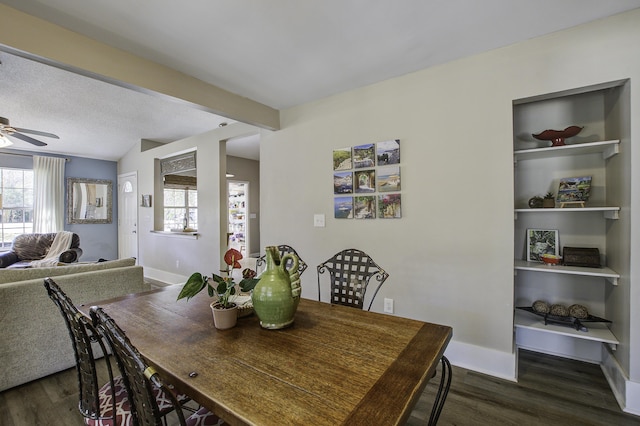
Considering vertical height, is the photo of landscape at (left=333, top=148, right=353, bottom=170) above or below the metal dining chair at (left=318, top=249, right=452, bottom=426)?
above

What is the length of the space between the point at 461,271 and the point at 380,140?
1322mm

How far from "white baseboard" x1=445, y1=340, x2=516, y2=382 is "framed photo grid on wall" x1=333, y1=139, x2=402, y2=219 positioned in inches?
46.3

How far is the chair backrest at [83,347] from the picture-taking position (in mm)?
1007

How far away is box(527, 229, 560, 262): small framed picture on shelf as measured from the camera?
7.54 feet

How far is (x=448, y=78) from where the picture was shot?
7.64ft

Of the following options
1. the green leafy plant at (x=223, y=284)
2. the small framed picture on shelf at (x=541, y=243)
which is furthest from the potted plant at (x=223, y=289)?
the small framed picture on shelf at (x=541, y=243)

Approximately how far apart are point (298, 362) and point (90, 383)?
94 centimetres

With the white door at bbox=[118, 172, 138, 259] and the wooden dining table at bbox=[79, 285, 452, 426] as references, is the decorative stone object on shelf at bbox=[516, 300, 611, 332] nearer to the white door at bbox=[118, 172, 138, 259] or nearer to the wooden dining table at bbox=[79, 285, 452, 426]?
the wooden dining table at bbox=[79, 285, 452, 426]

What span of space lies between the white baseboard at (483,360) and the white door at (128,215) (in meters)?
6.17

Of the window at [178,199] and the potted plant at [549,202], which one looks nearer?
the potted plant at [549,202]

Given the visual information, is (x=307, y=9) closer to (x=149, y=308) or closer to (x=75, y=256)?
(x=149, y=308)

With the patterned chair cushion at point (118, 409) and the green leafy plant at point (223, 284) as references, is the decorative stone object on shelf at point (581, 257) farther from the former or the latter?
the patterned chair cushion at point (118, 409)

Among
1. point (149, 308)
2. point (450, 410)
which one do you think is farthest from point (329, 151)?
point (450, 410)

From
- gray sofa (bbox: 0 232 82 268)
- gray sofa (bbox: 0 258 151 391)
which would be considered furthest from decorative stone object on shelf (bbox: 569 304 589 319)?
gray sofa (bbox: 0 232 82 268)
